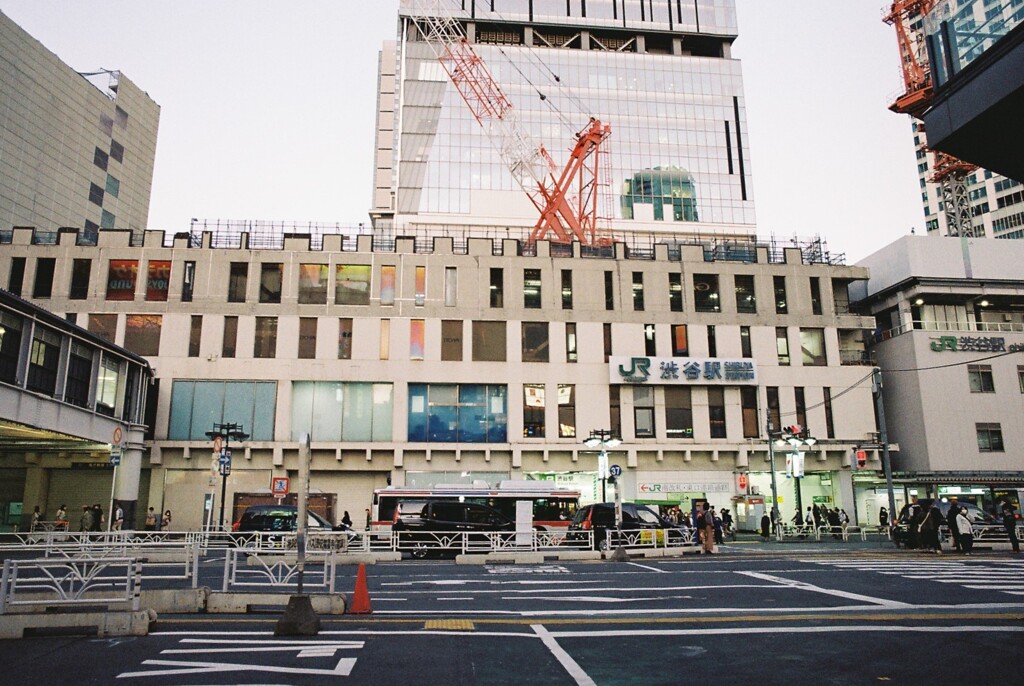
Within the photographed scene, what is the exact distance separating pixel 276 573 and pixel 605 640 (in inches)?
416

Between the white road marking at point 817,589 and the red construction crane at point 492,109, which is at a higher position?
the red construction crane at point 492,109

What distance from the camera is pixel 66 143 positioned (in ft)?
263

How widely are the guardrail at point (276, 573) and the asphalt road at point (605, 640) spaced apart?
1.31m

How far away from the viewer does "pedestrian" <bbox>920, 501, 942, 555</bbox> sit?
2741 centimetres

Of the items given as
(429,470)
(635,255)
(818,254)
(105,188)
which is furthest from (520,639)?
(105,188)

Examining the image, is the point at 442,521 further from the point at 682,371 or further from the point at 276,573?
the point at 682,371

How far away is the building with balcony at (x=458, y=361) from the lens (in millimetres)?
43156

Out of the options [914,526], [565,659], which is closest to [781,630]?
[565,659]

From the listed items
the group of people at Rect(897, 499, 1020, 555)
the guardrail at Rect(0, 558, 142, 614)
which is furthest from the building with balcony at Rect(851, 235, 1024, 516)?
the guardrail at Rect(0, 558, 142, 614)

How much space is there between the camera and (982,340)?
160 ft

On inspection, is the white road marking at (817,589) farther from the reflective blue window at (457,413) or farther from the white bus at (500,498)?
the reflective blue window at (457,413)

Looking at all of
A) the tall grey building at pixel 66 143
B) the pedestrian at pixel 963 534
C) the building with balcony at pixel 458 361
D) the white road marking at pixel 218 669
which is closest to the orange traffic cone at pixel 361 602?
the white road marking at pixel 218 669

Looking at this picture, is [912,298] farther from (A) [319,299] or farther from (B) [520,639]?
(B) [520,639]

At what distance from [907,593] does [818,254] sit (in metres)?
39.1
